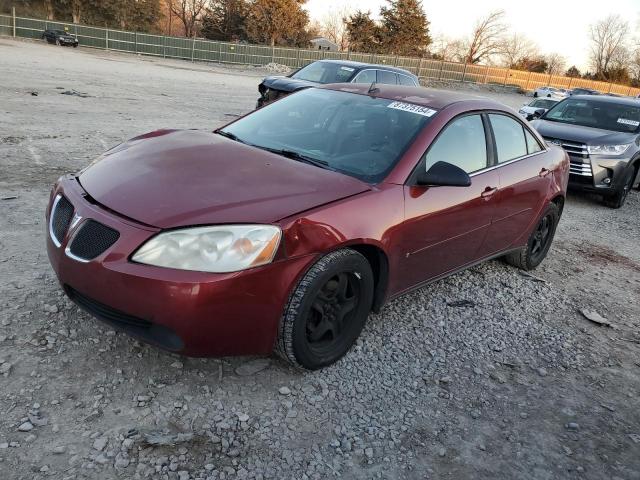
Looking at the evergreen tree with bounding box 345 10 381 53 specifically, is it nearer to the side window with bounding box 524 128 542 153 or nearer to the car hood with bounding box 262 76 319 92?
the car hood with bounding box 262 76 319 92

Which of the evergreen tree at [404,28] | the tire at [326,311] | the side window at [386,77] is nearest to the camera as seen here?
the tire at [326,311]

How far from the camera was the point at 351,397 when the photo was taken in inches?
120

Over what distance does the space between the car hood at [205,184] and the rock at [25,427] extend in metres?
1.06

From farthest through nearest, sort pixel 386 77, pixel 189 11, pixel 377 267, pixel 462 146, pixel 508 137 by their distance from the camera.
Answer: pixel 189 11 → pixel 386 77 → pixel 508 137 → pixel 462 146 → pixel 377 267

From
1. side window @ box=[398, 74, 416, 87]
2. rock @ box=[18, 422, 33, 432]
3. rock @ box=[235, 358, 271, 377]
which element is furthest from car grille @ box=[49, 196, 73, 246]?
side window @ box=[398, 74, 416, 87]

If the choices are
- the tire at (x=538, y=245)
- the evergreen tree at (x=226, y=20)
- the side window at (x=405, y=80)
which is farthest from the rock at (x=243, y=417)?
the evergreen tree at (x=226, y=20)

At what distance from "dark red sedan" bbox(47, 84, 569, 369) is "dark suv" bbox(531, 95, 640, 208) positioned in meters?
4.77

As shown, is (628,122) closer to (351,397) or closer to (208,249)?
(351,397)

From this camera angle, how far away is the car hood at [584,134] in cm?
874

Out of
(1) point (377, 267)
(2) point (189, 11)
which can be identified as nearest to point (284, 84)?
(1) point (377, 267)

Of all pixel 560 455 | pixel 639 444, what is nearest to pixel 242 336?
pixel 560 455

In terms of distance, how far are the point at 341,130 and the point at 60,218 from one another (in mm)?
1911

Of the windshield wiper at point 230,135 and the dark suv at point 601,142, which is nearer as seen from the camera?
the windshield wiper at point 230,135

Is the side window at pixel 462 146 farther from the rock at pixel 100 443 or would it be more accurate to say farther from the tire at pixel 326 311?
the rock at pixel 100 443
